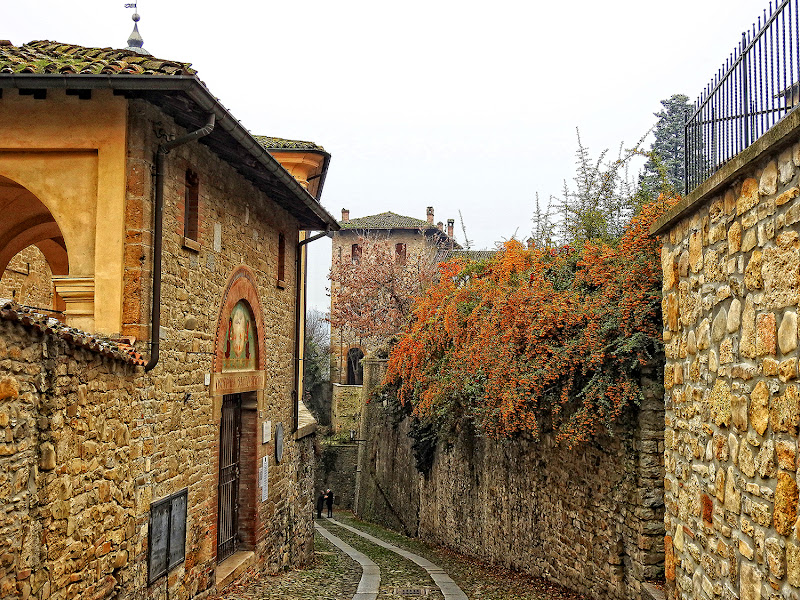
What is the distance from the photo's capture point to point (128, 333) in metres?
7.02

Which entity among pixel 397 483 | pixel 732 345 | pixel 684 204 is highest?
pixel 684 204

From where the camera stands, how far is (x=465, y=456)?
1514cm

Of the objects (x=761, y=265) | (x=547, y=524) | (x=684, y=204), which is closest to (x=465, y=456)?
(x=547, y=524)

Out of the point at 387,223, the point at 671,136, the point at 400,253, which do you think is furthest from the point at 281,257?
the point at 387,223

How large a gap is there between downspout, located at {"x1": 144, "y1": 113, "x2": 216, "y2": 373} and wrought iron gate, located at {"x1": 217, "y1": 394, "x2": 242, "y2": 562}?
2.92 m

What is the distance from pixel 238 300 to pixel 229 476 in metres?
2.44

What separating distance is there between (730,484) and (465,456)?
11000 millimetres

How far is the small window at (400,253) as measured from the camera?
38.8 metres

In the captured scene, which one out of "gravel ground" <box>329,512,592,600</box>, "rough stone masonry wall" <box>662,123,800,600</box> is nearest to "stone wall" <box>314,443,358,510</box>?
"gravel ground" <box>329,512,592,600</box>

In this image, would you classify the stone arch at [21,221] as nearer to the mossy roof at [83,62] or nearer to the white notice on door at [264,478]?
the mossy roof at [83,62]

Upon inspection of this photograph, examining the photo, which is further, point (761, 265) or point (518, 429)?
point (518, 429)

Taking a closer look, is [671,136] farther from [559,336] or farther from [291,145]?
[559,336]

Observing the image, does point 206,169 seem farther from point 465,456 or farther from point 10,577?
point 465,456

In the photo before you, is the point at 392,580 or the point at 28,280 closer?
the point at 392,580
